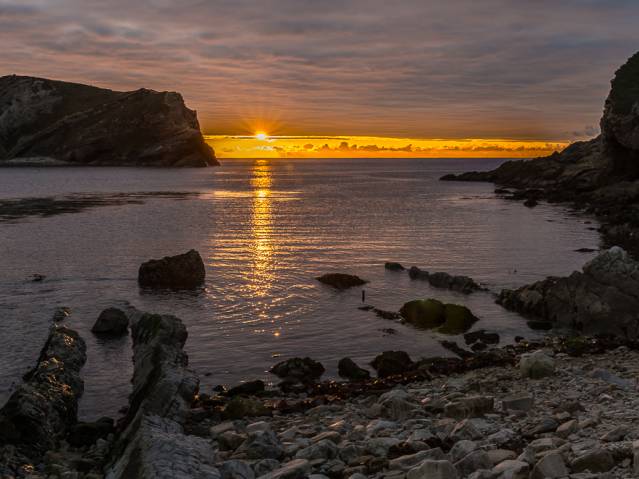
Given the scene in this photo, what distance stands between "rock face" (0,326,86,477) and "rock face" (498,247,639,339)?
1941cm

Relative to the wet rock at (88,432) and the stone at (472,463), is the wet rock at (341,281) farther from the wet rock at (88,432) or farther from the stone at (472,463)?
the stone at (472,463)

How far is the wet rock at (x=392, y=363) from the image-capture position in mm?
20297

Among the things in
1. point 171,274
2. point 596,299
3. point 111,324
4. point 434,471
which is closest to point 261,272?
point 171,274

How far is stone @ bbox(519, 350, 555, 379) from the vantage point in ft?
56.1

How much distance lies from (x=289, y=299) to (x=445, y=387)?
15077 mm

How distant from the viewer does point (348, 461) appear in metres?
11.3

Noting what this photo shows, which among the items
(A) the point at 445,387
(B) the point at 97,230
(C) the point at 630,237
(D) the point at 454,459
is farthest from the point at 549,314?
(B) the point at 97,230

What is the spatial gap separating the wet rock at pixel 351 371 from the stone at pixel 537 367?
198 inches

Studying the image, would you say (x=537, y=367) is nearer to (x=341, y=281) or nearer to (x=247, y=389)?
(x=247, y=389)

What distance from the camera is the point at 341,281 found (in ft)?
113

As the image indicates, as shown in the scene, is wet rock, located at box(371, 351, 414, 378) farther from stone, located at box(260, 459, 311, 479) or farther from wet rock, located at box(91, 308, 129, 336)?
wet rock, located at box(91, 308, 129, 336)

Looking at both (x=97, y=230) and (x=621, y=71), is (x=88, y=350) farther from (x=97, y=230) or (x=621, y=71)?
(x=621, y=71)

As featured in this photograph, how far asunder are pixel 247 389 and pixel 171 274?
59.1 feet

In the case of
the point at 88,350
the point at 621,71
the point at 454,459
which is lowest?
the point at 88,350
